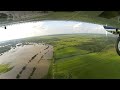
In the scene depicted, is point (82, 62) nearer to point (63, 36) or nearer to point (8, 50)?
point (63, 36)

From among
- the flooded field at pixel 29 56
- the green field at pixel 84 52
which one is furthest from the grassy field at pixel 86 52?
the flooded field at pixel 29 56

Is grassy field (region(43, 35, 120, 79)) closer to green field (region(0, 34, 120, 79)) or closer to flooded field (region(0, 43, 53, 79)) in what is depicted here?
green field (region(0, 34, 120, 79))

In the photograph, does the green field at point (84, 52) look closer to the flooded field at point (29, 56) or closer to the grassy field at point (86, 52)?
the grassy field at point (86, 52)

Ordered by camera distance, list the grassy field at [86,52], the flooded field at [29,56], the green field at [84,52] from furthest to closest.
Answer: the grassy field at [86,52], the green field at [84,52], the flooded field at [29,56]

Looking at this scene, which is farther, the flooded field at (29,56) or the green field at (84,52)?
the green field at (84,52)

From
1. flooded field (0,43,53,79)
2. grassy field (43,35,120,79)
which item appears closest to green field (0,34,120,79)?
grassy field (43,35,120,79)

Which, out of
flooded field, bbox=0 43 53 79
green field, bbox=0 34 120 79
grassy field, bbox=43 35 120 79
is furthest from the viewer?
grassy field, bbox=43 35 120 79

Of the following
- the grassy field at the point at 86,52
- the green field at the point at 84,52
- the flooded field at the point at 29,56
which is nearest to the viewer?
the flooded field at the point at 29,56

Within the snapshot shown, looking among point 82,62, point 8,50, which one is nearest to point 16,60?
point 8,50

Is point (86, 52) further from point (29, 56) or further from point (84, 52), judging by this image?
point (29, 56)

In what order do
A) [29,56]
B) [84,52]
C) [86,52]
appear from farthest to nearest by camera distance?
[86,52] → [84,52] → [29,56]

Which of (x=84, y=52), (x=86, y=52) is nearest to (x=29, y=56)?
(x=84, y=52)
